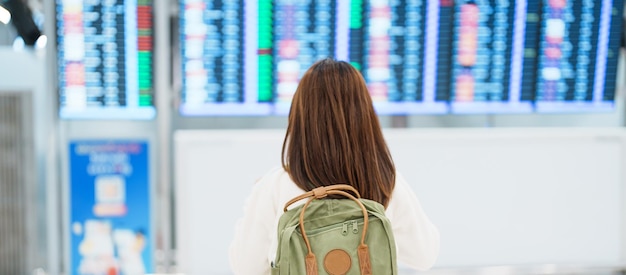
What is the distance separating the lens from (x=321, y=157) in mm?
1911

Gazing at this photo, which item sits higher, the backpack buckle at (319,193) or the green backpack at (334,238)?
the backpack buckle at (319,193)

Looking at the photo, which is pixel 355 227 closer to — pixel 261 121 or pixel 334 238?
pixel 334 238

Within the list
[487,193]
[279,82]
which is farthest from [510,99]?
[279,82]

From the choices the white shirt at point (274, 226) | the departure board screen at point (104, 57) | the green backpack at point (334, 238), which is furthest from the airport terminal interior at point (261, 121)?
the green backpack at point (334, 238)

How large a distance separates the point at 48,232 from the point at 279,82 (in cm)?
166

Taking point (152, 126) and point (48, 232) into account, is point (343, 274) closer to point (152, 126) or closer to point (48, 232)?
point (152, 126)

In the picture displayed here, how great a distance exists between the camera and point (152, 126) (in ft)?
11.9

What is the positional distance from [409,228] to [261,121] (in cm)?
200

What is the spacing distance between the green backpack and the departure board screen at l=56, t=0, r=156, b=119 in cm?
197

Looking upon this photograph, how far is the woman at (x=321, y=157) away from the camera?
192 centimetres

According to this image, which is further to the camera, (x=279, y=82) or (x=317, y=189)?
(x=279, y=82)

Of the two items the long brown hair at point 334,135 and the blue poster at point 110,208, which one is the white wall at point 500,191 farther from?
the long brown hair at point 334,135

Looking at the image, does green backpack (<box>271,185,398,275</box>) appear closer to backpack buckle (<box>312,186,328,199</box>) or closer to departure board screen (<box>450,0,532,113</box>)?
backpack buckle (<box>312,186,328,199</box>)

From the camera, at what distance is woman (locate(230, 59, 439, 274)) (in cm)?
192
